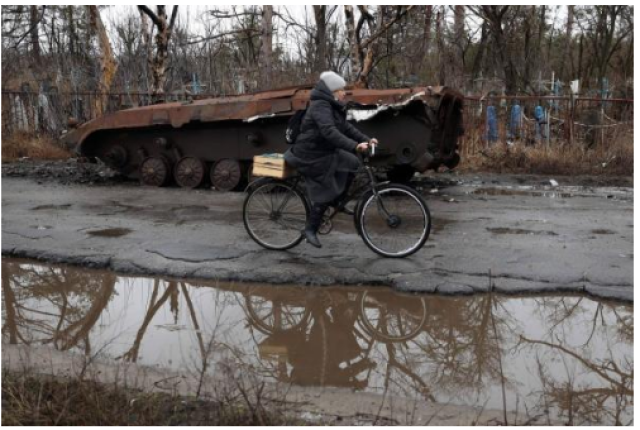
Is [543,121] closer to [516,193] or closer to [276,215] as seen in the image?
[516,193]

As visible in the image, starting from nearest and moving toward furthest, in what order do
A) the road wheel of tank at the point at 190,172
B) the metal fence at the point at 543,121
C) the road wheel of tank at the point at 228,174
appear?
1. the road wheel of tank at the point at 228,174
2. the road wheel of tank at the point at 190,172
3. the metal fence at the point at 543,121

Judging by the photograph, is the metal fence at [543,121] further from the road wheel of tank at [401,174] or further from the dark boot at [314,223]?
the dark boot at [314,223]

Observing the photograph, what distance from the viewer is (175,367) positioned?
3.73 m

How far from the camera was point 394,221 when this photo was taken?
19.1 ft

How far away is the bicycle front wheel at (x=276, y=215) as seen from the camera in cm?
612

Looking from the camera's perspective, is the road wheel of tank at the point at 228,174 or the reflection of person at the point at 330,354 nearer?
the reflection of person at the point at 330,354

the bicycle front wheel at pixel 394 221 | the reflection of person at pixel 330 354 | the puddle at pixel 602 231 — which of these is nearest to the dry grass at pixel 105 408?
the reflection of person at pixel 330 354

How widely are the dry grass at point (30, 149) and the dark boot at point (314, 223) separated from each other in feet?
39.0

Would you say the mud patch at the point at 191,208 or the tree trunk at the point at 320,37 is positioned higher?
the tree trunk at the point at 320,37

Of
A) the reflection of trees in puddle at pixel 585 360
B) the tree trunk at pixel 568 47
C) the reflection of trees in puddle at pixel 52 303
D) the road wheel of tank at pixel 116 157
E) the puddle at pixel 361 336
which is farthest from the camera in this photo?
the tree trunk at pixel 568 47

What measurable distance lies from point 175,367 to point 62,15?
23193 mm

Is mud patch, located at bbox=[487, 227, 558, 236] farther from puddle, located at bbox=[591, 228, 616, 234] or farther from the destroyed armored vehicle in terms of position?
the destroyed armored vehicle

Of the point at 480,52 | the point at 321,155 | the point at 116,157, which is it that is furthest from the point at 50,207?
the point at 480,52

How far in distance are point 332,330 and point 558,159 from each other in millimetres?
10167
